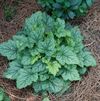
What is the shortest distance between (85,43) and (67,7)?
15.4 inches

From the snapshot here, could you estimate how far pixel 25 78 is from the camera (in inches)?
127

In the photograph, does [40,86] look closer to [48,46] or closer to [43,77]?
[43,77]

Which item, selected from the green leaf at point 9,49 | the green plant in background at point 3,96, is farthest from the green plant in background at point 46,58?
the green plant in background at point 3,96

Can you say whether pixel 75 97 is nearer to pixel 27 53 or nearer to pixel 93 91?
pixel 93 91

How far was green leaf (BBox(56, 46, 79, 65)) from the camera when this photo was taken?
10.6ft

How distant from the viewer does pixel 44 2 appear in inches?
142

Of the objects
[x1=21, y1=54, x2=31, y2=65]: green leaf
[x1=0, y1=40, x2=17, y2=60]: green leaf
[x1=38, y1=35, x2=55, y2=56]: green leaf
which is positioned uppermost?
[x1=38, y1=35, x2=55, y2=56]: green leaf

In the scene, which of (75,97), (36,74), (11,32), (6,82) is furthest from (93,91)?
(11,32)

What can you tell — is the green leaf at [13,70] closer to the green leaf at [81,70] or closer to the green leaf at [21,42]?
the green leaf at [21,42]

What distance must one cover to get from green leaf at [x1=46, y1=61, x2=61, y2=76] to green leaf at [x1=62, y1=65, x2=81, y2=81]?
0.10 meters

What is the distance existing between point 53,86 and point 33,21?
0.65 metres

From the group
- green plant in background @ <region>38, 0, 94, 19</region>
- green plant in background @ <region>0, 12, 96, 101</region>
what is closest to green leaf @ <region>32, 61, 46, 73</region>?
green plant in background @ <region>0, 12, 96, 101</region>

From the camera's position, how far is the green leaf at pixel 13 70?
329 cm

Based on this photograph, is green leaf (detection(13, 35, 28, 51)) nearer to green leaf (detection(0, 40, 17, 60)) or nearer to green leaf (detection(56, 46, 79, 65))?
green leaf (detection(0, 40, 17, 60))
